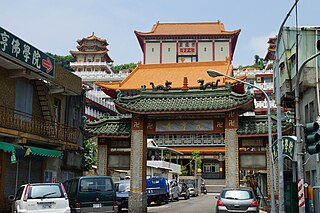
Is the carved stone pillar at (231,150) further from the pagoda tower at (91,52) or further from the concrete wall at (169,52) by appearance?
the pagoda tower at (91,52)

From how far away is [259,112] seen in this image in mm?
67438

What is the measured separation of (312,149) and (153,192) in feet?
70.1

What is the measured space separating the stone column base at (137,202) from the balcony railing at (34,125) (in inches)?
204

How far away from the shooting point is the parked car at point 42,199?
13.7m

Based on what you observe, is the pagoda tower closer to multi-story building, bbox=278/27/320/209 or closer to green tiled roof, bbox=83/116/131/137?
green tiled roof, bbox=83/116/131/137

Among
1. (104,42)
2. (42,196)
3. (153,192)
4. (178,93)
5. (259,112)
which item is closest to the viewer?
(42,196)

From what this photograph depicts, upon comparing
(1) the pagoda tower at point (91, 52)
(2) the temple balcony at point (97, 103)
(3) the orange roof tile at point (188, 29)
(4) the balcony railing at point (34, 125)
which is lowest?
(4) the balcony railing at point (34, 125)

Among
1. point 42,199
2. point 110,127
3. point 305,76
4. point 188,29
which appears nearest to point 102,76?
point 188,29

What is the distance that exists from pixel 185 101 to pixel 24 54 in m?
8.00

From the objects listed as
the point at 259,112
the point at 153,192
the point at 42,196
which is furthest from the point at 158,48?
the point at 42,196

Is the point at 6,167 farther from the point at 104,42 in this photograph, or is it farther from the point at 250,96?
the point at 104,42

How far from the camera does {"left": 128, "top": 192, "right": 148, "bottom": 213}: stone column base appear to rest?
21.3 m

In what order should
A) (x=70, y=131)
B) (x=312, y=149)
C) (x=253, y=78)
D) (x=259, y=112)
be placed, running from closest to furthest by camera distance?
(x=312, y=149)
(x=70, y=131)
(x=259, y=112)
(x=253, y=78)

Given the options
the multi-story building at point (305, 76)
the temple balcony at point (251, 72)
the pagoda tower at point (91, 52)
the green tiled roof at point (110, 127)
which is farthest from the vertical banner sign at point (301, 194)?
the pagoda tower at point (91, 52)
